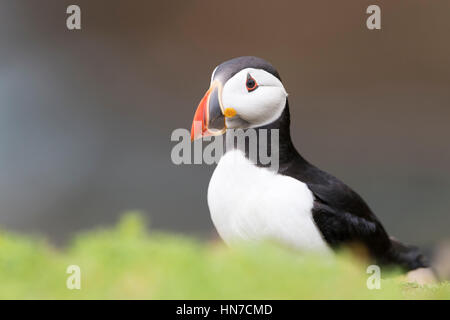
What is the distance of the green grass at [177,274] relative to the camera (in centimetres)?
63

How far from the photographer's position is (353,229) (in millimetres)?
1506

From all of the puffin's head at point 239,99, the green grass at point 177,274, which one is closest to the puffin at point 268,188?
the puffin's head at point 239,99

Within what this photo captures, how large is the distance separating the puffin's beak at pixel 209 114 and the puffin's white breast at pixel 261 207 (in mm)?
132

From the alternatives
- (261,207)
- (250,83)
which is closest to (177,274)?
(261,207)

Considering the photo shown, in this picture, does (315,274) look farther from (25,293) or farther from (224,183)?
(224,183)

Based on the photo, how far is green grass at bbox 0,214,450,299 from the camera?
24.6 inches

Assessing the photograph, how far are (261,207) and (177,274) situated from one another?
77cm

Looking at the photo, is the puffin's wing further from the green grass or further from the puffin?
the green grass

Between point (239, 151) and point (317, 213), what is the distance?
256mm

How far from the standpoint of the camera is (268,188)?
1.42 m

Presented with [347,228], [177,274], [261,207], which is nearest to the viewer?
[177,274]

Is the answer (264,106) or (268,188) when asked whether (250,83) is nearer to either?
(264,106)

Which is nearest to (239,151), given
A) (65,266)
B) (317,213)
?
(317,213)

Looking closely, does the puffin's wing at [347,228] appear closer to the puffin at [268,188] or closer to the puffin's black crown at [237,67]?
the puffin at [268,188]
